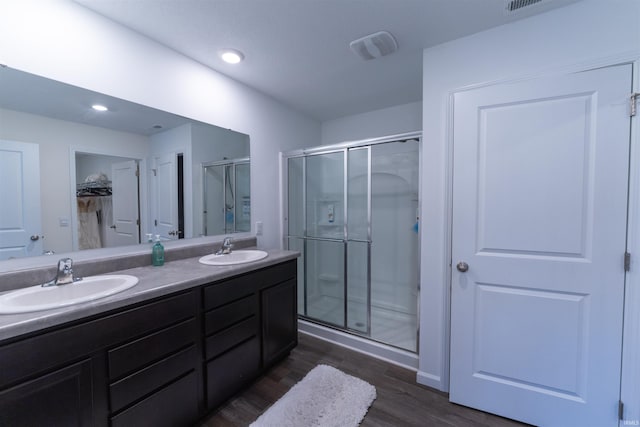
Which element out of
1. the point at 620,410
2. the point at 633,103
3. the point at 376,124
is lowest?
the point at 620,410

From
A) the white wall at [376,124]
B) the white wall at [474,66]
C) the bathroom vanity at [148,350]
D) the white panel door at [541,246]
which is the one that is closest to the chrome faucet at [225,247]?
the bathroom vanity at [148,350]

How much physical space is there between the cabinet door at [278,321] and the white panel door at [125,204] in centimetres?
98

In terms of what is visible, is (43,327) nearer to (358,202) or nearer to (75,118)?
(75,118)

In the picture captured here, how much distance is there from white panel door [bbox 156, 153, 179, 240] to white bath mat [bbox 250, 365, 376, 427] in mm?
1396

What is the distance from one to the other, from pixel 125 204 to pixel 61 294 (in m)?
0.65

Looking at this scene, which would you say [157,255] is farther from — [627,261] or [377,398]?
[627,261]

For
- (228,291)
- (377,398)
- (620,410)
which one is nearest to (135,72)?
(228,291)

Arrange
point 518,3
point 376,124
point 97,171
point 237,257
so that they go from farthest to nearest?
point 376,124 < point 237,257 < point 97,171 < point 518,3

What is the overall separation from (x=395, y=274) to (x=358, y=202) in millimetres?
994

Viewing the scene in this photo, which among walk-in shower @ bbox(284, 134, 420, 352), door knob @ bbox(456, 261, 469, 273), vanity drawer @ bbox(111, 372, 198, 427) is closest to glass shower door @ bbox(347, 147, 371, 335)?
walk-in shower @ bbox(284, 134, 420, 352)

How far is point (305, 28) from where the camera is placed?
1.56m

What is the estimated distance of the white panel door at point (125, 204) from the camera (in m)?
1.63

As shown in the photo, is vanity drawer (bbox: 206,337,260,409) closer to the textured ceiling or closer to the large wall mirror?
the large wall mirror

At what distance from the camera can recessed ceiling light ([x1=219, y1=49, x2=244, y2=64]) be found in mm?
1795
